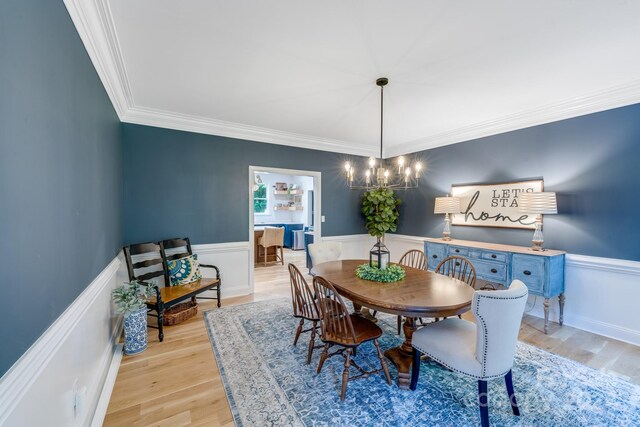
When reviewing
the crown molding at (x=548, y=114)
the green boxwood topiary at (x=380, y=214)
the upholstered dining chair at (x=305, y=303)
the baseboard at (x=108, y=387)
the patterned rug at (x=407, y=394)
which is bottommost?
the patterned rug at (x=407, y=394)

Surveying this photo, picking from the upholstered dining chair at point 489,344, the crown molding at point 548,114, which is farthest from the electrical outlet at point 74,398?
the crown molding at point 548,114

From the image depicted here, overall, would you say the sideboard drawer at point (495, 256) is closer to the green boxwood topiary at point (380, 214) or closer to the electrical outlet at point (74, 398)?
the green boxwood topiary at point (380, 214)

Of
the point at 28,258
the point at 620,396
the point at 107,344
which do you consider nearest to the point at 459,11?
the point at 28,258

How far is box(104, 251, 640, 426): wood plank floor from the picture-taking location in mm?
1812

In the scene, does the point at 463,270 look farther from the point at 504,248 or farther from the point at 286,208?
the point at 286,208

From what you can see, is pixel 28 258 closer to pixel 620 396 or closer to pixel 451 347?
pixel 451 347

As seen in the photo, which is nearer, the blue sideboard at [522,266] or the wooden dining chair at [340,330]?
the wooden dining chair at [340,330]

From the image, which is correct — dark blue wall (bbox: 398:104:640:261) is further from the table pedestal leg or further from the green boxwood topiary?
the table pedestal leg

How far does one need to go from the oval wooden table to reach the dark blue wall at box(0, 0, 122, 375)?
68.3 inches

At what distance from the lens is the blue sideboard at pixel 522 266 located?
2.96 metres

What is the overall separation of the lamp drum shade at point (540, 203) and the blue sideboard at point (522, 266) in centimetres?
49

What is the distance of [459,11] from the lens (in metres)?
1.73

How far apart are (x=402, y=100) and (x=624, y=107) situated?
88.7 inches

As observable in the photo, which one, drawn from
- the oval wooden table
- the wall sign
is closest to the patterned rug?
the oval wooden table
